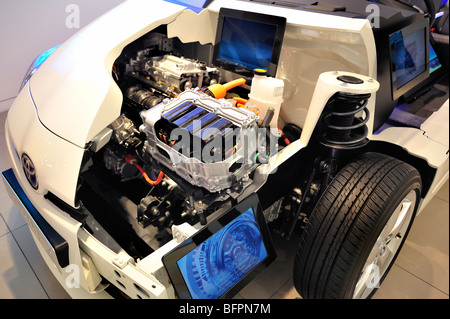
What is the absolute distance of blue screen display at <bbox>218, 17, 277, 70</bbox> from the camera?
5.48 feet

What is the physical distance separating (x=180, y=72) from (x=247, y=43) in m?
0.37

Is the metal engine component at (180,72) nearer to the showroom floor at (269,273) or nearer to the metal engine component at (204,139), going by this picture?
the metal engine component at (204,139)

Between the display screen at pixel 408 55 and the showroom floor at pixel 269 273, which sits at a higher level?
the display screen at pixel 408 55

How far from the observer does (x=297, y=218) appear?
71.3 inches

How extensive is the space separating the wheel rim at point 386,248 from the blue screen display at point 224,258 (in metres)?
0.55

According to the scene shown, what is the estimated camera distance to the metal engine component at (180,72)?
1.74m

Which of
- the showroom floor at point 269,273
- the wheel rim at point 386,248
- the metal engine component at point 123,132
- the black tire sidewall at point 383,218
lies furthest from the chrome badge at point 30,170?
the wheel rim at point 386,248

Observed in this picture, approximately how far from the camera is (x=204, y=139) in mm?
1304

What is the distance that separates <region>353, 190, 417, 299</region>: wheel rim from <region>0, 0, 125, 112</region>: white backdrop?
3.75 metres

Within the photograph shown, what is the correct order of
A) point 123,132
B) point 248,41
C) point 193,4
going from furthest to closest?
1. point 193,4
2. point 248,41
3. point 123,132

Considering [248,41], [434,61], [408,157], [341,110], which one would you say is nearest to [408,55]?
[408,157]

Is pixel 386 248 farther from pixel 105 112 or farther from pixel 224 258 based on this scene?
pixel 105 112

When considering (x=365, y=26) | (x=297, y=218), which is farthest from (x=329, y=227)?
(x=365, y=26)

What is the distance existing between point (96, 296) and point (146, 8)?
1.43m
